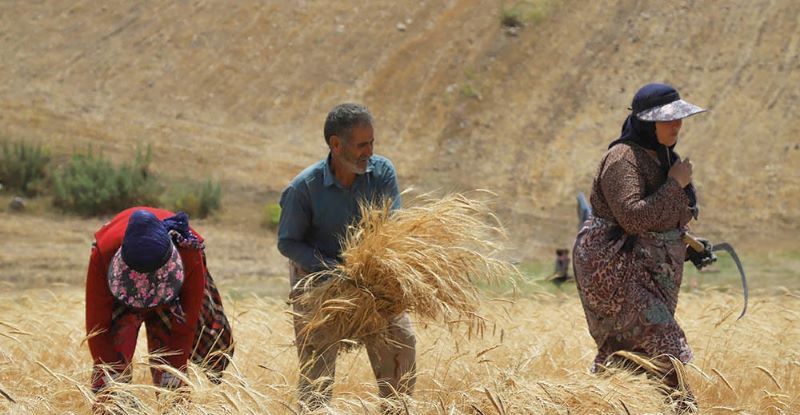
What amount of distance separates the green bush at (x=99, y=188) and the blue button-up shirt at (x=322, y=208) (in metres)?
14.3

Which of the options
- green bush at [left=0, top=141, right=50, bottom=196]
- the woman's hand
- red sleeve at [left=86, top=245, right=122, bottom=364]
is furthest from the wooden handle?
green bush at [left=0, top=141, right=50, bottom=196]

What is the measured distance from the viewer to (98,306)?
4.79 metres

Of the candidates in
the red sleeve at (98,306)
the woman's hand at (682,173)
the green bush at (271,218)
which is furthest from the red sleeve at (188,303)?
the green bush at (271,218)

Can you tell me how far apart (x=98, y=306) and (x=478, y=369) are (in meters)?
1.91

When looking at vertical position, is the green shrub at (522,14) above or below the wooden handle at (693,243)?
above

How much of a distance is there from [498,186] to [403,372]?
16.9 m

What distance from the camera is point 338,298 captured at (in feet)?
16.6

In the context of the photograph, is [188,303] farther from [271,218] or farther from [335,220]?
[271,218]

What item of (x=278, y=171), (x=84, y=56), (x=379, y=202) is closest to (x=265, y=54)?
(x=84, y=56)

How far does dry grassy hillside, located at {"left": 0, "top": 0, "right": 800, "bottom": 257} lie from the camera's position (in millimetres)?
22016

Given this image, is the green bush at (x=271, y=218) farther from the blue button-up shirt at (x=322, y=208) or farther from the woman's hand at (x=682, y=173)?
the woman's hand at (x=682, y=173)

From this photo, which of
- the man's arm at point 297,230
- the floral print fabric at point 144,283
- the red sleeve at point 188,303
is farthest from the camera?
the man's arm at point 297,230

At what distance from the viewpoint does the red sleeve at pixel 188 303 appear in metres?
4.93

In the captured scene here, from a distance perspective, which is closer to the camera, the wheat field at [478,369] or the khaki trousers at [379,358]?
the wheat field at [478,369]
